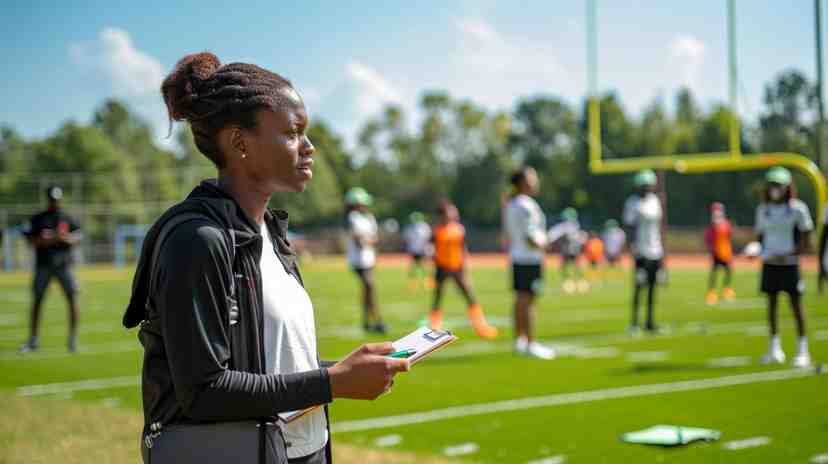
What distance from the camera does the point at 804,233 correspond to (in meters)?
9.59

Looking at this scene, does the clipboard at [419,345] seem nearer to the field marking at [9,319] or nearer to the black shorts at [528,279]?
the black shorts at [528,279]

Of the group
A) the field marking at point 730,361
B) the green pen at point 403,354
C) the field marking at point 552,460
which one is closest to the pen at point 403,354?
the green pen at point 403,354

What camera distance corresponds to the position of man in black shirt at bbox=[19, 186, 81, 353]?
1177cm

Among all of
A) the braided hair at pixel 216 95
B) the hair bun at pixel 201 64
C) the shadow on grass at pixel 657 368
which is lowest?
the shadow on grass at pixel 657 368

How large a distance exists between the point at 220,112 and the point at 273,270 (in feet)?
1.29

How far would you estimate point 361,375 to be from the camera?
2090 mm

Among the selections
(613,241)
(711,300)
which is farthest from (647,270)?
(613,241)

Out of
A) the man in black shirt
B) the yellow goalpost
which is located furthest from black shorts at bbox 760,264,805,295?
the man in black shirt

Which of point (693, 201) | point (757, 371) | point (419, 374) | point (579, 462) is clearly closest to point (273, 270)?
point (579, 462)

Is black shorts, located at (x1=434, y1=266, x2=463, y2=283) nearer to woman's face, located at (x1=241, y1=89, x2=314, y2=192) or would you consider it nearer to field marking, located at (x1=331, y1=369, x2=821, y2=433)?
field marking, located at (x1=331, y1=369, x2=821, y2=433)

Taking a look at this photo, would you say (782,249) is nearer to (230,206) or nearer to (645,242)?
(645,242)

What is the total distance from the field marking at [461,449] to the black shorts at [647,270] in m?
7.19

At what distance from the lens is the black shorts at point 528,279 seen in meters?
10.8

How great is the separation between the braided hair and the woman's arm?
315mm
